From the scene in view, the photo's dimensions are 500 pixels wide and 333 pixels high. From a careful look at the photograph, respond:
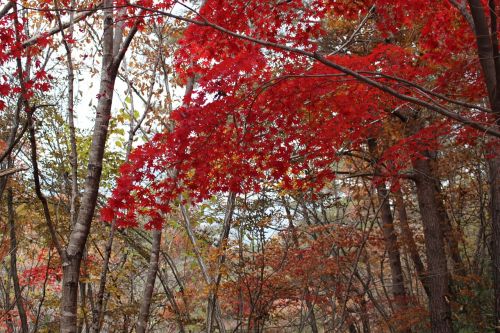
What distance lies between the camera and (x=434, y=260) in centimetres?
707

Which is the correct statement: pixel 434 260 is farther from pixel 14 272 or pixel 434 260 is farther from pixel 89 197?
pixel 14 272

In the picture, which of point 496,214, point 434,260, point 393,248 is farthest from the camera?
point 393,248

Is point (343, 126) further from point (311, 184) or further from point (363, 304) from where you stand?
point (363, 304)

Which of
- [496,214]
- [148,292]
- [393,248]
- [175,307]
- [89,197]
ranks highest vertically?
[89,197]

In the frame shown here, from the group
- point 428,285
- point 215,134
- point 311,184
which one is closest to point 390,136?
point 311,184

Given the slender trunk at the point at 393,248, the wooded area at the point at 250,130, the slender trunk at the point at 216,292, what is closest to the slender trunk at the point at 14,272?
the wooded area at the point at 250,130

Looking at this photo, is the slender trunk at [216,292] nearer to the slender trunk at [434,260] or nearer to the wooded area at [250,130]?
the wooded area at [250,130]

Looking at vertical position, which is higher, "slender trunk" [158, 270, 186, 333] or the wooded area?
the wooded area

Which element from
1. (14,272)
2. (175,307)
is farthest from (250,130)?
(14,272)

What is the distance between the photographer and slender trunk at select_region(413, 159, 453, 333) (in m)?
6.85

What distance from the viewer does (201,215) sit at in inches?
301

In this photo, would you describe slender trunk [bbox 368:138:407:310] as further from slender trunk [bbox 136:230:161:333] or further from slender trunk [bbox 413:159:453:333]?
slender trunk [bbox 136:230:161:333]

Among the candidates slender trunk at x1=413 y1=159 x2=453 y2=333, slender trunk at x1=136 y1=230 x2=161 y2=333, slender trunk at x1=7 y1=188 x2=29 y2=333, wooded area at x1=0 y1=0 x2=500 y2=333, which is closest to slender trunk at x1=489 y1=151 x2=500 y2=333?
wooded area at x1=0 y1=0 x2=500 y2=333

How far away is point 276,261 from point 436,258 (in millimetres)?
2710
